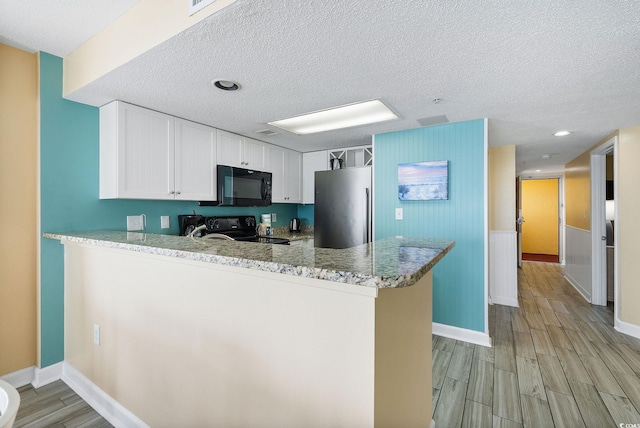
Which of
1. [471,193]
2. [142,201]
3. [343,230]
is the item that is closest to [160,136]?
[142,201]

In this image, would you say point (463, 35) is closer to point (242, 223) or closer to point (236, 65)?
point (236, 65)

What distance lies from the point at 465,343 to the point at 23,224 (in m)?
3.68

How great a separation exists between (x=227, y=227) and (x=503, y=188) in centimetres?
353

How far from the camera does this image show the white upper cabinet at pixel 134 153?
2.20 metres

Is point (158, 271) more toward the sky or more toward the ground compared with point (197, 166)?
more toward the ground

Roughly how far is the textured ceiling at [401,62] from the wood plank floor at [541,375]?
80.4 inches

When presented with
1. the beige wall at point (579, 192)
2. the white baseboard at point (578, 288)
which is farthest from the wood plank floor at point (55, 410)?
the beige wall at point (579, 192)

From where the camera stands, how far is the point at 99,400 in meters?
1.82

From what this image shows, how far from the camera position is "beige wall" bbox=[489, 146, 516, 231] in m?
3.76

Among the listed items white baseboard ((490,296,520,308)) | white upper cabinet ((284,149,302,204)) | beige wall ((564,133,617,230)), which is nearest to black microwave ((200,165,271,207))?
white upper cabinet ((284,149,302,204))

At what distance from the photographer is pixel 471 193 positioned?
2.75m

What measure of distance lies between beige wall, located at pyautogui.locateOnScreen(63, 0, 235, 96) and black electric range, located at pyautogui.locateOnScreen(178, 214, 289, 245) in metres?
1.40

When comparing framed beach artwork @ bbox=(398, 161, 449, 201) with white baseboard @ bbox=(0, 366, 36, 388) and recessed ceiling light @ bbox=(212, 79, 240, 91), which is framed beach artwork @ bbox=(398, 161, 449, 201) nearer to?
recessed ceiling light @ bbox=(212, 79, 240, 91)

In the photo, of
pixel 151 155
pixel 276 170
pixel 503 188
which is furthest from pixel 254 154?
pixel 503 188
